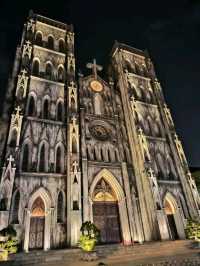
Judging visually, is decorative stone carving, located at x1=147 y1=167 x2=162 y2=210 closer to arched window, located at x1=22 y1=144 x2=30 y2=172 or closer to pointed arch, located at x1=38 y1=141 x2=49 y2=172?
pointed arch, located at x1=38 y1=141 x2=49 y2=172

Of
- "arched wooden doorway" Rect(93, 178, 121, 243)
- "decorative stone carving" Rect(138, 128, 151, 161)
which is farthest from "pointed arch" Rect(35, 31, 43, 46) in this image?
"arched wooden doorway" Rect(93, 178, 121, 243)

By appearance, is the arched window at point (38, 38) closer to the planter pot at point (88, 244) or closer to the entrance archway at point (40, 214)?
the entrance archway at point (40, 214)

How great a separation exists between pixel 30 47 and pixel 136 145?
15.3 meters

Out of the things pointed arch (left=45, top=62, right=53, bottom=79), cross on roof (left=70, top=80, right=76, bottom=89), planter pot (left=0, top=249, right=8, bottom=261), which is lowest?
planter pot (left=0, top=249, right=8, bottom=261)

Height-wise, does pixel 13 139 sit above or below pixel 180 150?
below

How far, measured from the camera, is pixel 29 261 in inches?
427

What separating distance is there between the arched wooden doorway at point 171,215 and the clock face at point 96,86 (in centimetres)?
1354

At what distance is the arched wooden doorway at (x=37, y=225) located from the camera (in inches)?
558

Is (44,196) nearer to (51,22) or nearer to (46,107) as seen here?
(46,107)

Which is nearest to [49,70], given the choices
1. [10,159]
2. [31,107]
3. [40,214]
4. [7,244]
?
[31,107]

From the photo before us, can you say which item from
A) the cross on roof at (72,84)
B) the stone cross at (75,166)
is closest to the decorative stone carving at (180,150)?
the stone cross at (75,166)

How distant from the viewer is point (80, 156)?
1823cm

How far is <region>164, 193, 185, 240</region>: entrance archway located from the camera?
18.4 m

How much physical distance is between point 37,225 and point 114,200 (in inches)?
272
